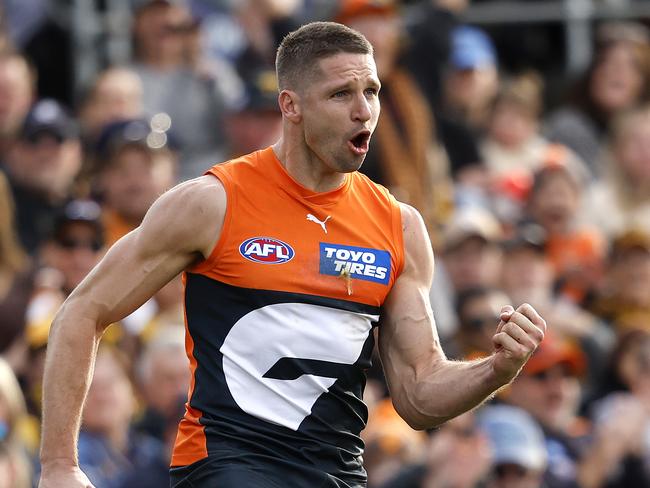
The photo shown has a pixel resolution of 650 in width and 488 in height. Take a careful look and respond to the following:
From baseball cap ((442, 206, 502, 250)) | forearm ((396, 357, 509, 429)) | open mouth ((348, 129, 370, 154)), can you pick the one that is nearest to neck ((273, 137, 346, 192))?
open mouth ((348, 129, 370, 154))

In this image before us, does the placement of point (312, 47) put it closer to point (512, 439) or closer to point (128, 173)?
point (512, 439)

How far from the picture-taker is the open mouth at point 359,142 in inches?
227

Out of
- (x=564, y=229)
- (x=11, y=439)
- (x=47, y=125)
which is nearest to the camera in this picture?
(x=11, y=439)

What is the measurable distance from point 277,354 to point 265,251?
0.38 m

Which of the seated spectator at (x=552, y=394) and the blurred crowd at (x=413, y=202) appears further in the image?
the seated spectator at (x=552, y=394)

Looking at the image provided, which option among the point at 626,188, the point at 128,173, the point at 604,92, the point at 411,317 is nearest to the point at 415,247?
the point at 411,317

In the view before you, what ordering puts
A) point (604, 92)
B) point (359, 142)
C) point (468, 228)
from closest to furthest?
point (359, 142) → point (468, 228) → point (604, 92)

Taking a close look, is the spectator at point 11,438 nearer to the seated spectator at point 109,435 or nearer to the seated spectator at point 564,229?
the seated spectator at point 109,435

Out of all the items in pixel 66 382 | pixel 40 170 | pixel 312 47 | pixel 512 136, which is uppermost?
pixel 312 47

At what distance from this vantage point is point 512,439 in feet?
30.3

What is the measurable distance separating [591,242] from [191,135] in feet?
10.7

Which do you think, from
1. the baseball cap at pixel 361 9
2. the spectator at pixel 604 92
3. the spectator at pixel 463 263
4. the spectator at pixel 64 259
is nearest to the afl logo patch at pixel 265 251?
the spectator at pixel 64 259

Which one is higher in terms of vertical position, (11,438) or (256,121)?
(256,121)

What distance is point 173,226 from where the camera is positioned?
5.63m
